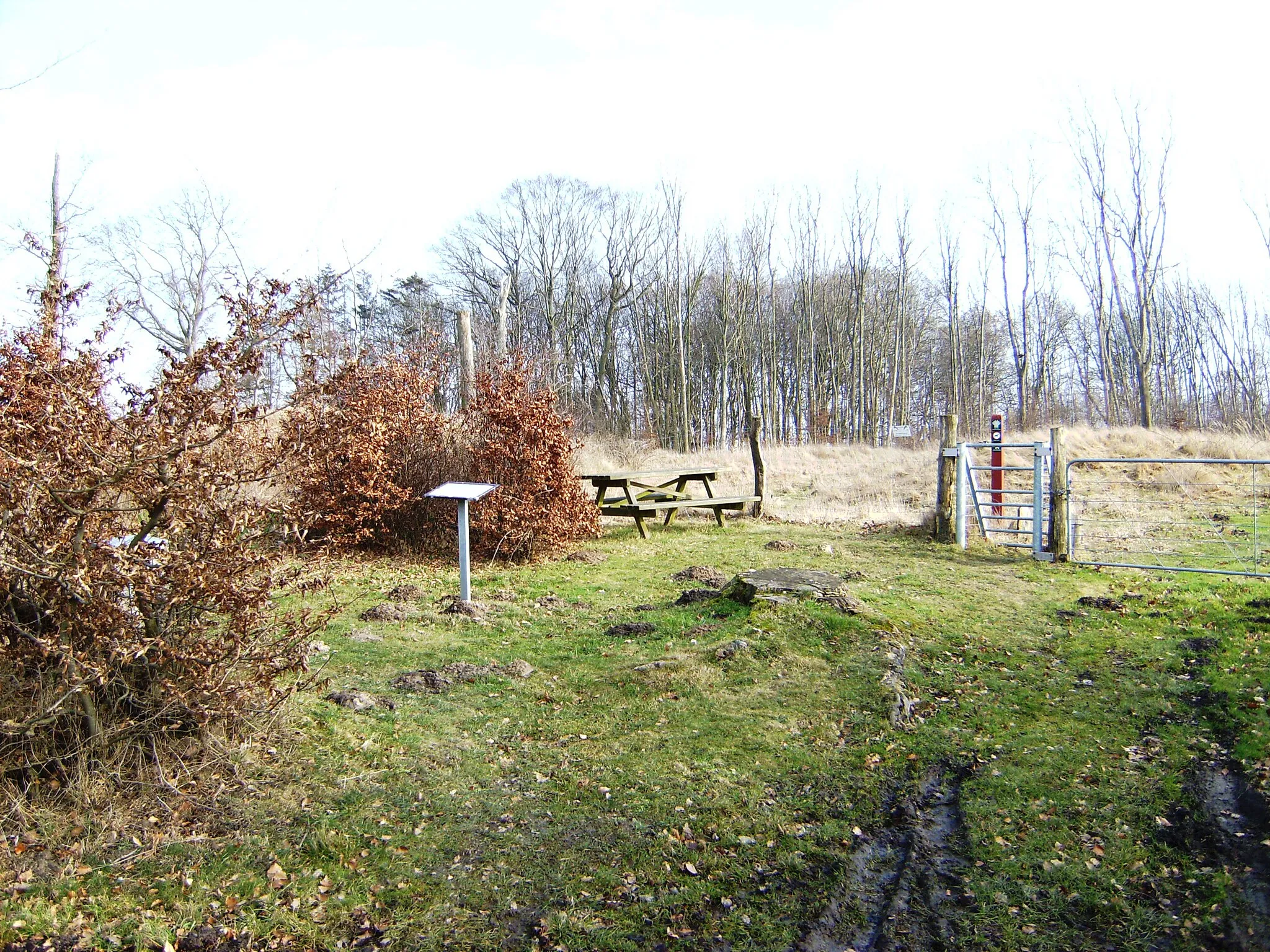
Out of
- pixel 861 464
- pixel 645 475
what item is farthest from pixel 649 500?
pixel 861 464

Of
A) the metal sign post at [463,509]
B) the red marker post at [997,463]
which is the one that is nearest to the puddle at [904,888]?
the metal sign post at [463,509]

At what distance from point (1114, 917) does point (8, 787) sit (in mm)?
4322

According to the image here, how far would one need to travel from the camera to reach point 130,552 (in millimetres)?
3469

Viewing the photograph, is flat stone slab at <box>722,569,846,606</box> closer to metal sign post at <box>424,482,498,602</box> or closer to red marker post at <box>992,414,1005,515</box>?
metal sign post at <box>424,482,498,602</box>

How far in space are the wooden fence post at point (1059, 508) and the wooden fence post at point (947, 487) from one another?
144cm

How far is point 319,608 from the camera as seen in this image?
754cm

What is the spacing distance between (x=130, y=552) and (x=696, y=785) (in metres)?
2.83

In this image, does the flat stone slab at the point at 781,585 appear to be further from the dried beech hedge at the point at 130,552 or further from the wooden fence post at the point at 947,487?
the wooden fence post at the point at 947,487

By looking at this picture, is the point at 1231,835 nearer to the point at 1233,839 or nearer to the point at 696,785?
the point at 1233,839

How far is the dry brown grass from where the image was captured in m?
16.0

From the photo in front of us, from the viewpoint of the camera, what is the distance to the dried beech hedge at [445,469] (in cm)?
1066

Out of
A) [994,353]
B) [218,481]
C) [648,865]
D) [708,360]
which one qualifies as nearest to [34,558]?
[218,481]

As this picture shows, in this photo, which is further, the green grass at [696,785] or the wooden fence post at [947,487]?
the wooden fence post at [947,487]

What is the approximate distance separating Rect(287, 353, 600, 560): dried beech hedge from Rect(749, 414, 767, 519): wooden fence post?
176 inches
